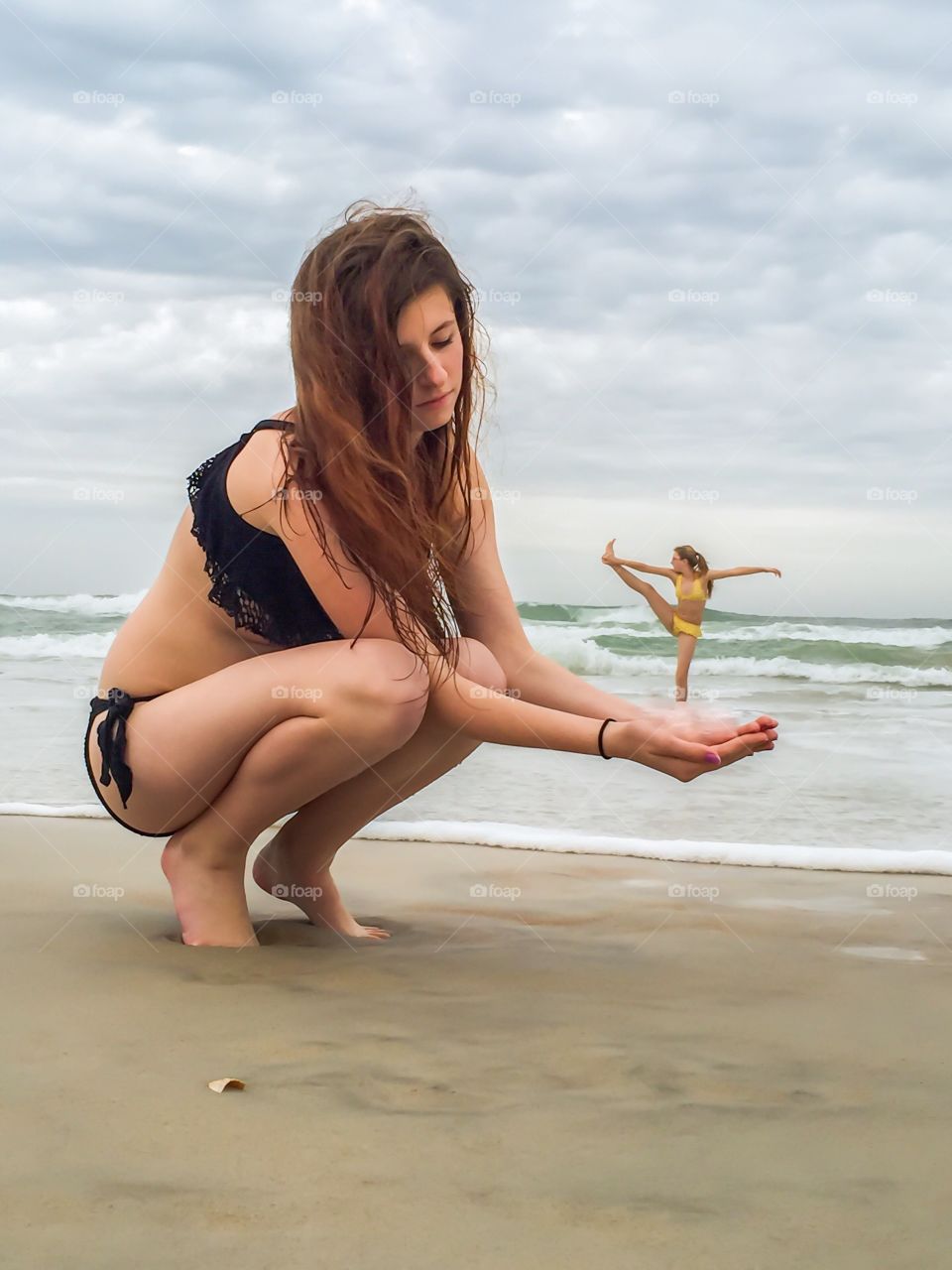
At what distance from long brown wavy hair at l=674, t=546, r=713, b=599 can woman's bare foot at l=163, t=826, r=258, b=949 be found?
25.1ft

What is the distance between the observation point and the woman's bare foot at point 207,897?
2162 mm

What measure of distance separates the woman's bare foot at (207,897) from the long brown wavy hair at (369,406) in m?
0.52

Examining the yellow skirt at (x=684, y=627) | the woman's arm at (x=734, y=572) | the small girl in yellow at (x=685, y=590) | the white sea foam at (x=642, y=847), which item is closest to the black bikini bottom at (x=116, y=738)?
the white sea foam at (x=642, y=847)

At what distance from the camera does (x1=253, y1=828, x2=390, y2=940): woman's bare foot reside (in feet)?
7.74

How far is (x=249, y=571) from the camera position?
6.63ft

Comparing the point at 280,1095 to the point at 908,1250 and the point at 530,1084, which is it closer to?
the point at 530,1084

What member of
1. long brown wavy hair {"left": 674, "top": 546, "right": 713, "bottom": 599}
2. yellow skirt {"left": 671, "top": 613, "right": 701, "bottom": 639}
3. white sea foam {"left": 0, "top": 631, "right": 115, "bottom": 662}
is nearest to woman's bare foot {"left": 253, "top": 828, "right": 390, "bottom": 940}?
long brown wavy hair {"left": 674, "top": 546, "right": 713, "bottom": 599}

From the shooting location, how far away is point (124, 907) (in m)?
2.50

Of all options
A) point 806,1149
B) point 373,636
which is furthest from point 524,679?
point 806,1149

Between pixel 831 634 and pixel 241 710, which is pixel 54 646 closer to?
pixel 831 634

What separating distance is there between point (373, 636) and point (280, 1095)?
78cm

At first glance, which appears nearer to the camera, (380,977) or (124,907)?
(380,977)

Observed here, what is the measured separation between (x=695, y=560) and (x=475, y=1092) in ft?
27.1

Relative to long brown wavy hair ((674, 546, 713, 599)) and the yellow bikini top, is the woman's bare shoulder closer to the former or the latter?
long brown wavy hair ((674, 546, 713, 599))
